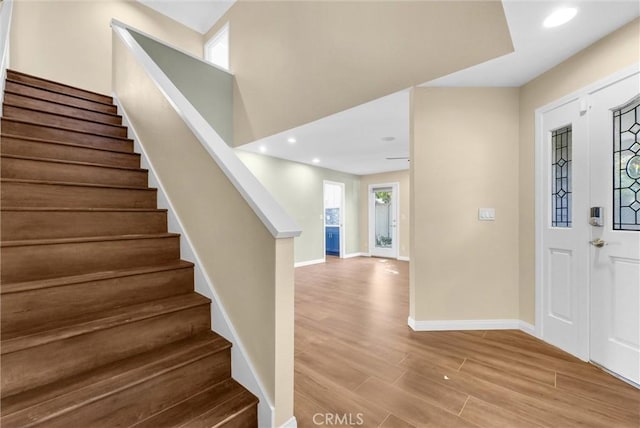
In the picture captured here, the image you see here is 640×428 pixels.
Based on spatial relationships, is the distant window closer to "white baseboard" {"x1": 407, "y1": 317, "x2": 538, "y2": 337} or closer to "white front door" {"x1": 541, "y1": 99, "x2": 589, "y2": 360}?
"white front door" {"x1": 541, "y1": 99, "x2": 589, "y2": 360}

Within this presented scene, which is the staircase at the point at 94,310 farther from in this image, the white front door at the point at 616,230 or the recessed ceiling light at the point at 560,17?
the recessed ceiling light at the point at 560,17

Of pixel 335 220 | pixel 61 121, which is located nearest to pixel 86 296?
pixel 61 121

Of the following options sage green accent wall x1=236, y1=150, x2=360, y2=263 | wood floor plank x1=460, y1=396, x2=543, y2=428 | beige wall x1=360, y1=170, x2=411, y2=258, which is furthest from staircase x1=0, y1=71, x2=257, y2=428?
beige wall x1=360, y1=170, x2=411, y2=258

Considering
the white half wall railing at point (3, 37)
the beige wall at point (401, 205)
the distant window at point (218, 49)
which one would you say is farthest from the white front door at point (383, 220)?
the white half wall railing at point (3, 37)

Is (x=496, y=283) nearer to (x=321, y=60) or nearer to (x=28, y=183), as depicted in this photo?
(x=321, y=60)

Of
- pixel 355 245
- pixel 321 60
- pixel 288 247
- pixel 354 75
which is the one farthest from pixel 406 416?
pixel 355 245

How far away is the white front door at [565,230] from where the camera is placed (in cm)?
211

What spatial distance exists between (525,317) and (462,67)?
2344mm

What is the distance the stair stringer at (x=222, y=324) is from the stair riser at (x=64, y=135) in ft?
2.09

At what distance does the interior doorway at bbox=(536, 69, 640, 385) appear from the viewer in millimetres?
1851

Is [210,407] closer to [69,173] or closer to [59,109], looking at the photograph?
[69,173]

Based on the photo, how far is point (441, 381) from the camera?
1.81m

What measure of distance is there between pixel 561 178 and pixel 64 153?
399cm

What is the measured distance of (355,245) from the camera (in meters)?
7.54
